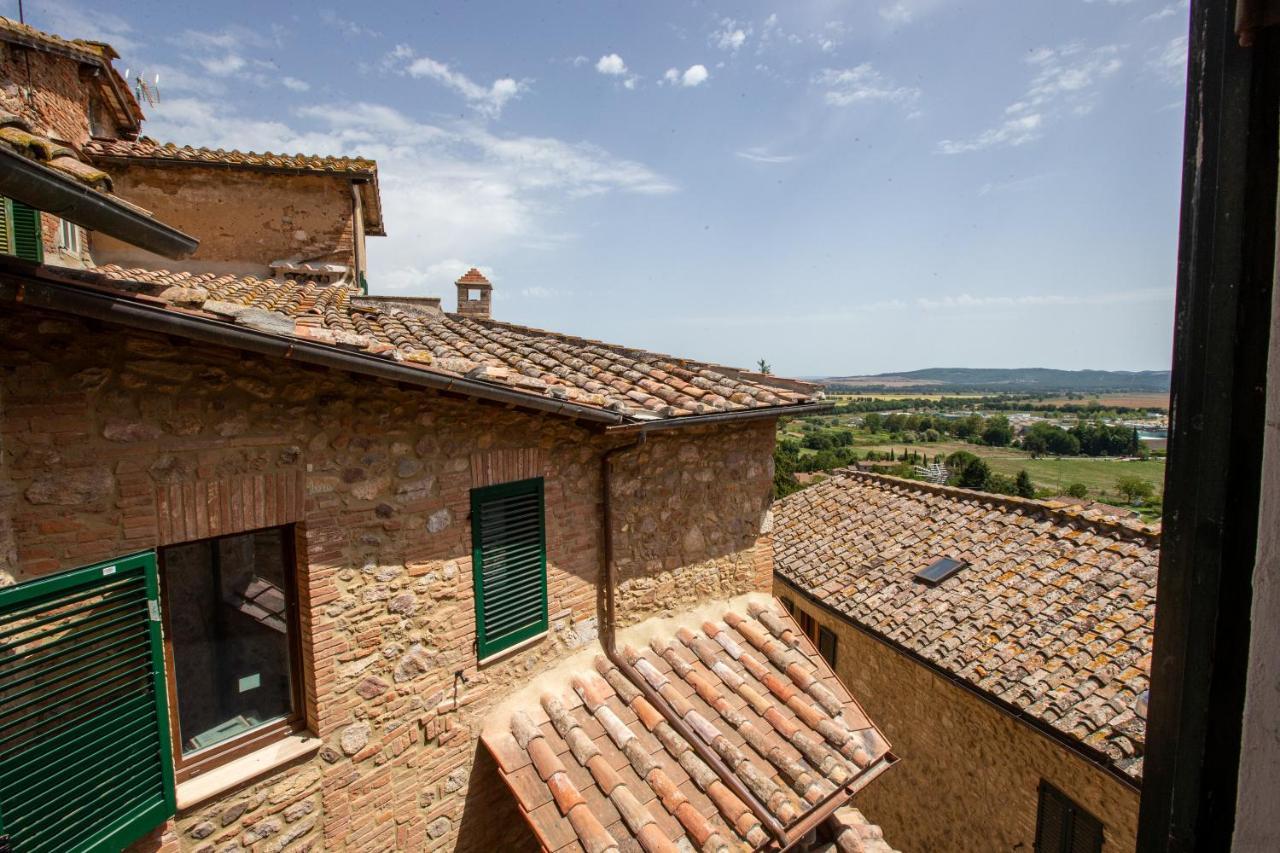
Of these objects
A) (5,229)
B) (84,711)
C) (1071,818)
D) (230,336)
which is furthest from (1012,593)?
(5,229)

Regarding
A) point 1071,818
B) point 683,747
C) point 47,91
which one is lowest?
point 1071,818

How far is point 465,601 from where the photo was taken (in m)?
4.41

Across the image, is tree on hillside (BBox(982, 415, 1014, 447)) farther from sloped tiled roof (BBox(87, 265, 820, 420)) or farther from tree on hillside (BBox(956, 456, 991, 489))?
sloped tiled roof (BBox(87, 265, 820, 420))

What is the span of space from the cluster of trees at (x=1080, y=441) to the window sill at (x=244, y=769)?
2324 inches

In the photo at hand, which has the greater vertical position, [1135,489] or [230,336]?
[230,336]

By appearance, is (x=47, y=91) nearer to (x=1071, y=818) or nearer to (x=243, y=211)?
(x=243, y=211)

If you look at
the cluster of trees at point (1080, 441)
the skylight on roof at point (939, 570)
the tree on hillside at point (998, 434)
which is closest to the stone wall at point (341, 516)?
the skylight on roof at point (939, 570)

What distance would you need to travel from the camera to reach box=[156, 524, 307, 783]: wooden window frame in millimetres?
3395

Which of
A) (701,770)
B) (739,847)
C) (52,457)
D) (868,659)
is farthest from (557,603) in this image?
(868,659)

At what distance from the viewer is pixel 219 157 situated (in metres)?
8.89

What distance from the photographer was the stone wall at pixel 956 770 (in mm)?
6055

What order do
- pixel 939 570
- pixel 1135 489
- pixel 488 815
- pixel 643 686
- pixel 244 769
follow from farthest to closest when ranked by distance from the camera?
pixel 1135 489 < pixel 939 570 < pixel 643 686 < pixel 488 815 < pixel 244 769

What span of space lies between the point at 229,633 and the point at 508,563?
1855 millimetres

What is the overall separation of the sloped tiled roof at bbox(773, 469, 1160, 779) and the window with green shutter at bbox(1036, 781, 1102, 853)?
0.95 meters
